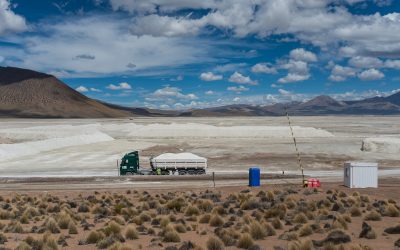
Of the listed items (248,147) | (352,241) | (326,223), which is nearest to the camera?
(352,241)

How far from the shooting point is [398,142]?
6425cm

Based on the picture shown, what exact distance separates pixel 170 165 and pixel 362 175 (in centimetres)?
1623

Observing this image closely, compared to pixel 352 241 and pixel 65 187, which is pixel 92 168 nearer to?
pixel 65 187

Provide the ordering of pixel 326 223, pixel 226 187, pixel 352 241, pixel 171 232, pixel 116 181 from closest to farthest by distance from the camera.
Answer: pixel 352 241 → pixel 171 232 → pixel 326 223 → pixel 226 187 → pixel 116 181

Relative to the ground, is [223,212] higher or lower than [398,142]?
lower

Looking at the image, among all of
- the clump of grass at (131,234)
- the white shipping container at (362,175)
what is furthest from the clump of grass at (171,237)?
the white shipping container at (362,175)

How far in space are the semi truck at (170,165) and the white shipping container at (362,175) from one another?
14.0m

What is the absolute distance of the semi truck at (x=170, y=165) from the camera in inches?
1683

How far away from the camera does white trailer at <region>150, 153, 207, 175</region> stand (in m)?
42.8

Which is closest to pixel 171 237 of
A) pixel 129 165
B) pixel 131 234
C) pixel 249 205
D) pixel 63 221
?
pixel 131 234

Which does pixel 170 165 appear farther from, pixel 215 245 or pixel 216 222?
pixel 215 245

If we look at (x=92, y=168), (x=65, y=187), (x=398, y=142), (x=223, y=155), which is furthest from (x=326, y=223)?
(x=398, y=142)

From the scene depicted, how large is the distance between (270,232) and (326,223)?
251 centimetres

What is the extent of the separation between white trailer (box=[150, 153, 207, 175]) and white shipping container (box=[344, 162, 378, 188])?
14.0 metres
